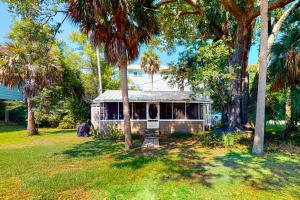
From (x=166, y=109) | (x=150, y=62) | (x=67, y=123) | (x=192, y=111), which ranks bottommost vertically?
(x=67, y=123)

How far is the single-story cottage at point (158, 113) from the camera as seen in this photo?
49.3 feet

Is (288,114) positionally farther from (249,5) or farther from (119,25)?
(119,25)

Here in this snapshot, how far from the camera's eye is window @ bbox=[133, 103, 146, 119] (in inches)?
608

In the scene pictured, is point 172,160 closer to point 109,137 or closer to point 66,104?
point 109,137

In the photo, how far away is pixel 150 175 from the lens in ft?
19.0

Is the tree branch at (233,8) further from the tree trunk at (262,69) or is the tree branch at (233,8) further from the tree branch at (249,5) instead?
the tree trunk at (262,69)

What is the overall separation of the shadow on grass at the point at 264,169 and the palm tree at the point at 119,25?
4813 mm

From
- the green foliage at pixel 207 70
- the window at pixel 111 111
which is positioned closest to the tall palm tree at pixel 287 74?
the green foliage at pixel 207 70

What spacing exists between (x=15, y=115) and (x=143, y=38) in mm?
24218

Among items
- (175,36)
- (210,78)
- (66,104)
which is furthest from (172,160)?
(66,104)

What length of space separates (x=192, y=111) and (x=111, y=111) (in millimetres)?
6477

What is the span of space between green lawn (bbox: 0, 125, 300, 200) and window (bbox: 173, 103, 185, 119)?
23.4 ft

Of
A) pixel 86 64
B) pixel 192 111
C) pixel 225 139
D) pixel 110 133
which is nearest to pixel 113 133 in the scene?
pixel 110 133

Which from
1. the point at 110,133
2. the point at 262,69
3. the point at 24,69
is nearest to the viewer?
the point at 262,69
